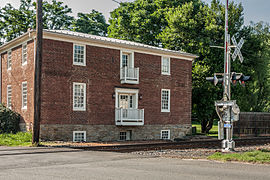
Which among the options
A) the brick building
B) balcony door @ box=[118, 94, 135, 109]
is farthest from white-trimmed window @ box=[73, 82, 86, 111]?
balcony door @ box=[118, 94, 135, 109]

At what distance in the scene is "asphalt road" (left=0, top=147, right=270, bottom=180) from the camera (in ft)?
31.0

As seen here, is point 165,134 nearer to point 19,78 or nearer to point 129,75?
point 129,75

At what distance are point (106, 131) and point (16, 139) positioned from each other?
633cm

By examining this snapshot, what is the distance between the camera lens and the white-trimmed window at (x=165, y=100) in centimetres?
2831

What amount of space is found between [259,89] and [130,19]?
17167 millimetres

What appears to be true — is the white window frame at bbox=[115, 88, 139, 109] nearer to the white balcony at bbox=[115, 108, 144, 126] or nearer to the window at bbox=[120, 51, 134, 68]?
the white balcony at bbox=[115, 108, 144, 126]

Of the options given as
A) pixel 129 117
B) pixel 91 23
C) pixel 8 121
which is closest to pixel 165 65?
pixel 129 117

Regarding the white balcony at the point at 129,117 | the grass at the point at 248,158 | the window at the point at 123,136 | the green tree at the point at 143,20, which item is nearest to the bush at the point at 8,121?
the white balcony at the point at 129,117

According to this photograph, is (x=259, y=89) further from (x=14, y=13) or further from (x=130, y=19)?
(x=14, y=13)

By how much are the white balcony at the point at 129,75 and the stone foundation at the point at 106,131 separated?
3342 mm

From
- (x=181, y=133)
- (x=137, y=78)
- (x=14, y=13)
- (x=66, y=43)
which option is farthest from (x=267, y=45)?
(x=14, y=13)

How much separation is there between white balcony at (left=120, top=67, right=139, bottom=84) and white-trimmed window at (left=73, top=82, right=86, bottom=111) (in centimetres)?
314

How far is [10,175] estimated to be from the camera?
9.30m

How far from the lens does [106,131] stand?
24.9 metres
